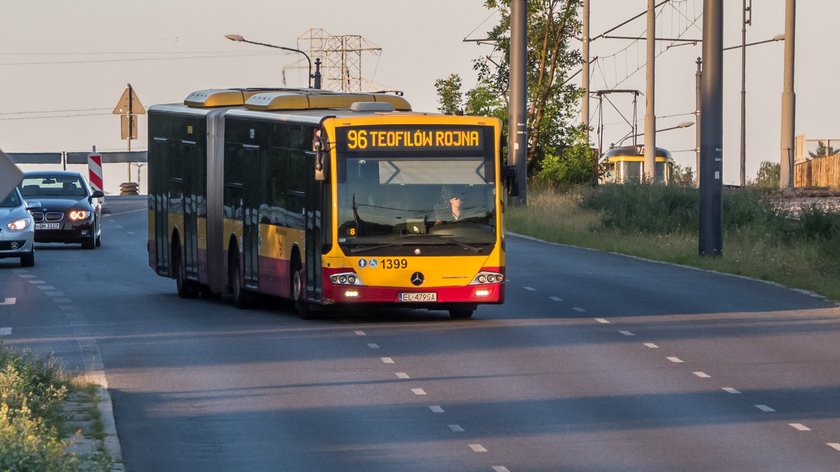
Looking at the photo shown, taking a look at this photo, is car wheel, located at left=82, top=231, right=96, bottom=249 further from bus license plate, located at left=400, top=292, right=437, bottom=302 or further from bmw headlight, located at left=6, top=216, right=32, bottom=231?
bus license plate, located at left=400, top=292, right=437, bottom=302

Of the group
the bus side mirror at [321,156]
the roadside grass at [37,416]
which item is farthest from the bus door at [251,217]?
the roadside grass at [37,416]

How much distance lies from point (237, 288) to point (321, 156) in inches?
140

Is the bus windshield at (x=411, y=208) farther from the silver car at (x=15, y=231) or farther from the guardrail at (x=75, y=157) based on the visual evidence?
the guardrail at (x=75, y=157)

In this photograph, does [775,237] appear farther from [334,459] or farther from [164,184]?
[334,459]

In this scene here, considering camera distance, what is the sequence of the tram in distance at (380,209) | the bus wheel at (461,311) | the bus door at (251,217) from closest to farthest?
the tram in distance at (380,209), the bus wheel at (461,311), the bus door at (251,217)

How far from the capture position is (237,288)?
85.3 ft

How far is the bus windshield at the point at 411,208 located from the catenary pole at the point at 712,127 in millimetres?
11803

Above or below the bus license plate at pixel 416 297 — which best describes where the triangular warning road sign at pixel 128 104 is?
above

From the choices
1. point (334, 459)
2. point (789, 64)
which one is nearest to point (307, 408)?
point (334, 459)

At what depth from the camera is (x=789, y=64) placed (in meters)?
65.6

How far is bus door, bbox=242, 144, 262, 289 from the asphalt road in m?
0.53

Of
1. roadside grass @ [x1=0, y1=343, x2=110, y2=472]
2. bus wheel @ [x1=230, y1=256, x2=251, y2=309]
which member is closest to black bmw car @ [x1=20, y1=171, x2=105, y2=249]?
bus wheel @ [x1=230, y1=256, x2=251, y2=309]

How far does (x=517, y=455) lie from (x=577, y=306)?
482 inches

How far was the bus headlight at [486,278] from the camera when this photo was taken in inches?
905
